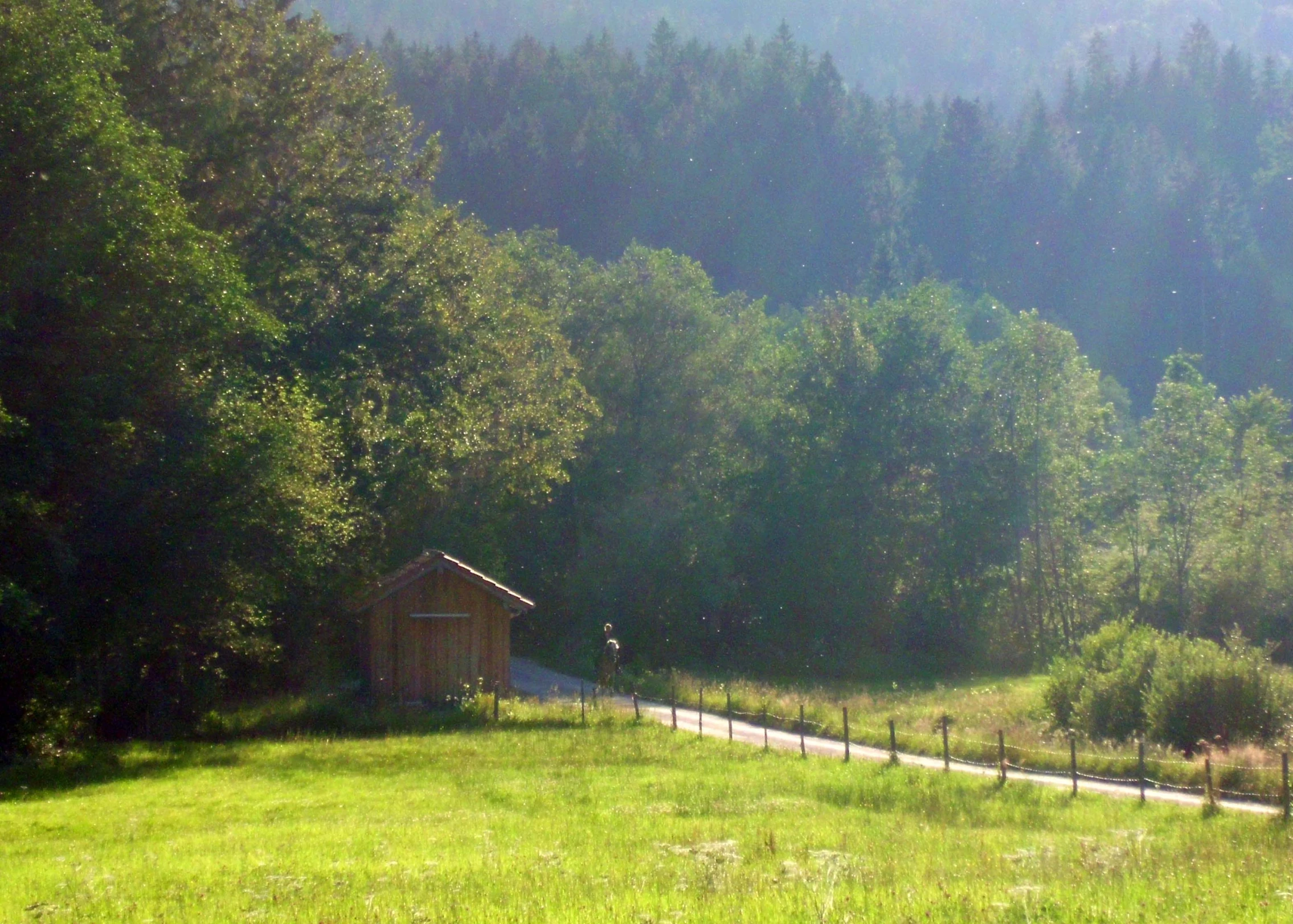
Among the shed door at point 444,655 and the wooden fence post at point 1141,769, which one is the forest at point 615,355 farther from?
the wooden fence post at point 1141,769

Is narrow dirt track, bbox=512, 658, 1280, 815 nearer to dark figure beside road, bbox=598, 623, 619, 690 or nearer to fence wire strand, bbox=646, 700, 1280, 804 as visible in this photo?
fence wire strand, bbox=646, 700, 1280, 804

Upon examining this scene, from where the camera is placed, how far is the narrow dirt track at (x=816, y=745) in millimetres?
18695

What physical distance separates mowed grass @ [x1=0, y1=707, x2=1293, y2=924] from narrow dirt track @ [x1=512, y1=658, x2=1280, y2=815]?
3.50 ft

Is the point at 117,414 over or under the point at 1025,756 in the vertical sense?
over

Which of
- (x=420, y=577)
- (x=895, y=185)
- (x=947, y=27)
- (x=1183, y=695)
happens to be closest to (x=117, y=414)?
(x=420, y=577)

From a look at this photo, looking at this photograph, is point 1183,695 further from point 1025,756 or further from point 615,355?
point 615,355

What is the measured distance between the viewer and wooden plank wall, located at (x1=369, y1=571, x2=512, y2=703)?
31953 mm

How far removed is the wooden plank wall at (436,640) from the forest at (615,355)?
2141mm

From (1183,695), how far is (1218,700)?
680 millimetres

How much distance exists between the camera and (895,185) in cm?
10400

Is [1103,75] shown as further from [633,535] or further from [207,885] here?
[207,885]

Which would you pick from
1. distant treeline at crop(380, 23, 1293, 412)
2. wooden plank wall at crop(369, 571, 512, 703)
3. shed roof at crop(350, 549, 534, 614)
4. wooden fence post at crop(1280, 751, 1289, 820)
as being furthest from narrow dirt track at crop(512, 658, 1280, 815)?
distant treeline at crop(380, 23, 1293, 412)

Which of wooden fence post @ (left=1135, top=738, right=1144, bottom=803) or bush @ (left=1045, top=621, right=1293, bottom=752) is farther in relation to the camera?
bush @ (left=1045, top=621, right=1293, bottom=752)

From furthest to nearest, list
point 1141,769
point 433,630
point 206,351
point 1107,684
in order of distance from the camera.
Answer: point 433,630 < point 1107,684 < point 206,351 < point 1141,769
